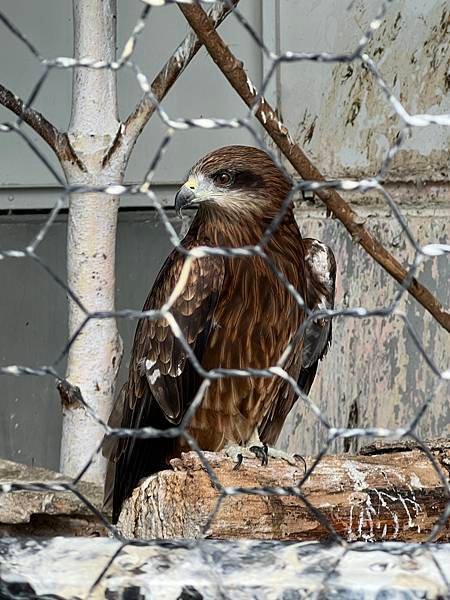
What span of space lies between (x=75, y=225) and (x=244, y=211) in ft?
2.17

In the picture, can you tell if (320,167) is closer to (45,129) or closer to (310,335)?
(310,335)

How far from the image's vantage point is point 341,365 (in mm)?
4152

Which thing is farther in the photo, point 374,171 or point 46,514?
point 374,171

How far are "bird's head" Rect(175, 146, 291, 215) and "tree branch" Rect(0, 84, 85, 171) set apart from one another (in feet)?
1.85

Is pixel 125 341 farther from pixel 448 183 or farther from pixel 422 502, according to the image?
pixel 422 502

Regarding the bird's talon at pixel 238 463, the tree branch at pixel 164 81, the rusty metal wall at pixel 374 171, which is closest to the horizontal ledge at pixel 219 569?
the bird's talon at pixel 238 463

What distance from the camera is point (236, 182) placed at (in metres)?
2.94

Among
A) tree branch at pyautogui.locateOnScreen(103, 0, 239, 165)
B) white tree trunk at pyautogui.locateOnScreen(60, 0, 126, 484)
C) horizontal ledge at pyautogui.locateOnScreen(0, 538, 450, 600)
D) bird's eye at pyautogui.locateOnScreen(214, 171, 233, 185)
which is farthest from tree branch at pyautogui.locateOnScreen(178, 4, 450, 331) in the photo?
horizontal ledge at pyautogui.locateOnScreen(0, 538, 450, 600)

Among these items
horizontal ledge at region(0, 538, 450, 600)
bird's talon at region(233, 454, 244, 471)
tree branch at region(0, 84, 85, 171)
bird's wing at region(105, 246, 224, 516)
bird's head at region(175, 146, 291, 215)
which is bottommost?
horizontal ledge at region(0, 538, 450, 600)

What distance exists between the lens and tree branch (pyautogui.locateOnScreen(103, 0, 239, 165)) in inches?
126

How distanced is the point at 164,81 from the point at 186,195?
22.6 inches

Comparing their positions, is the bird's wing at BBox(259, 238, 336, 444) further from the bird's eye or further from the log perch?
the log perch

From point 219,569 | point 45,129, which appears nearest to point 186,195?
point 45,129

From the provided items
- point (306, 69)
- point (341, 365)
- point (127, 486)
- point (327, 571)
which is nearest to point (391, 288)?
point (341, 365)
